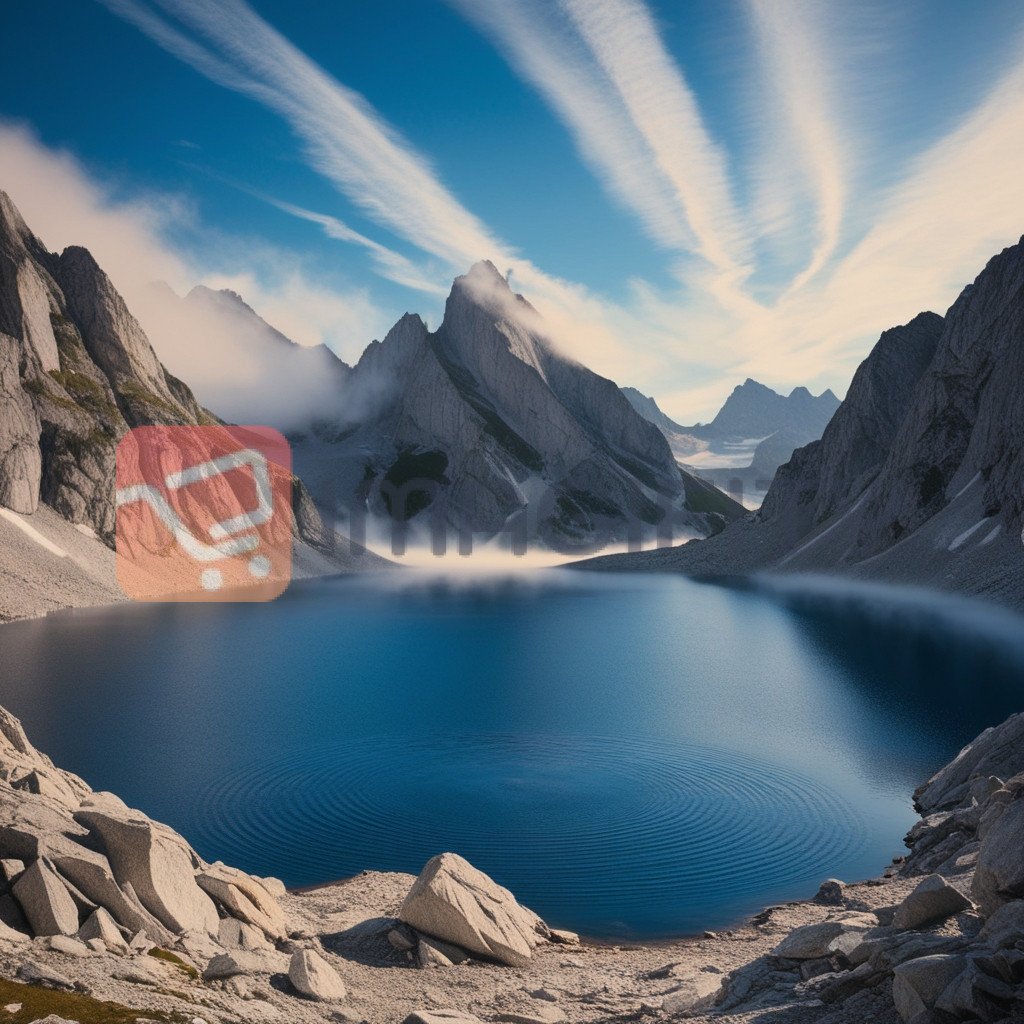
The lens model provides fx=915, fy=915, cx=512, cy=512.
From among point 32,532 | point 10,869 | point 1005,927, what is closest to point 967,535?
point 1005,927

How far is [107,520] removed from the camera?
135500 millimetres

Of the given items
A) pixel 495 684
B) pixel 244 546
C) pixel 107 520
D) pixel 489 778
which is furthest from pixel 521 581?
pixel 489 778

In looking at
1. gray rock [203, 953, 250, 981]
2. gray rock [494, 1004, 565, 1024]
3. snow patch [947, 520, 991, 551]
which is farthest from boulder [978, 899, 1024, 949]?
snow patch [947, 520, 991, 551]

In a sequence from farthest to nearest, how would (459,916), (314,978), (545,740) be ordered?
(545,740), (459,916), (314,978)

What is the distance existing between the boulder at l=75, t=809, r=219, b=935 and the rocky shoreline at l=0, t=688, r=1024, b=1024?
45 millimetres

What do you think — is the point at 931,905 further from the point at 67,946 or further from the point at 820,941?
the point at 67,946

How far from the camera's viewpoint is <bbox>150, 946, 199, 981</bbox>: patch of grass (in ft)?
60.7

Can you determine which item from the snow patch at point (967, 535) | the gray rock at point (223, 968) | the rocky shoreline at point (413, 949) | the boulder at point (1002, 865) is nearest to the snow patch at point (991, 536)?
the snow patch at point (967, 535)

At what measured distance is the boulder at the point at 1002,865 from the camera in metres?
19.4

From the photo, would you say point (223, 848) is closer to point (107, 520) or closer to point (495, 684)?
point (495, 684)

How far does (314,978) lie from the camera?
20.2 metres

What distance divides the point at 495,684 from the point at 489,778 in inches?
1032

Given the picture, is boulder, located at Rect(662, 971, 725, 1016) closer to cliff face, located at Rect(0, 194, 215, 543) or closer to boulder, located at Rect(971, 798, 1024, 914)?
boulder, located at Rect(971, 798, 1024, 914)

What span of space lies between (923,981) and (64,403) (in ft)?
489
